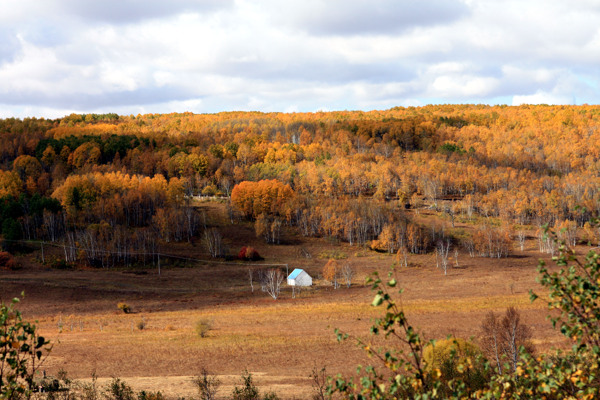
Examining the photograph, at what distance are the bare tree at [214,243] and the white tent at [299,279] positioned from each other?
25668mm

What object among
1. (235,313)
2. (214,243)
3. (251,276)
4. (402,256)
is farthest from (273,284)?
(402,256)

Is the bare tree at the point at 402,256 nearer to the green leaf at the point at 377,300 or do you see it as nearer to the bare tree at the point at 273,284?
the bare tree at the point at 273,284

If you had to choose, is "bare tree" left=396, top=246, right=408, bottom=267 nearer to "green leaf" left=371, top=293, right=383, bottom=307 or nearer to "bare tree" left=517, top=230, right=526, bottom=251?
"bare tree" left=517, top=230, right=526, bottom=251

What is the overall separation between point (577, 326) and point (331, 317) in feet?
187

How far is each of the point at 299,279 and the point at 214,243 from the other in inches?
1212

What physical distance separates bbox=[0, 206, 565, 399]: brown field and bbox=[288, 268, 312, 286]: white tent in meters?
1.62

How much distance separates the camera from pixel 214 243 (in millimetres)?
117312

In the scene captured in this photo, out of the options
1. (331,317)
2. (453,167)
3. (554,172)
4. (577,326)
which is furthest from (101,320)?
(554,172)

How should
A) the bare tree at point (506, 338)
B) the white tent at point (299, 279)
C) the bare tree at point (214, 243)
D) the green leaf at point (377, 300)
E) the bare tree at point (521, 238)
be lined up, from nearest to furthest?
the green leaf at point (377, 300)
the bare tree at point (506, 338)
the white tent at point (299, 279)
the bare tree at point (214, 243)
the bare tree at point (521, 238)

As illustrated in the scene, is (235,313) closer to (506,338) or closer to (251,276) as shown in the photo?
(251,276)

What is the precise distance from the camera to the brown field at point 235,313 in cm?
4388

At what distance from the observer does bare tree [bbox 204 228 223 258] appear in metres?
114

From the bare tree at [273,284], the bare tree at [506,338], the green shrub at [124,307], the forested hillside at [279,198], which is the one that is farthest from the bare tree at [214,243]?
the bare tree at [506,338]

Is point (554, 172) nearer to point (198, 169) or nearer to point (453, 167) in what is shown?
point (453, 167)
